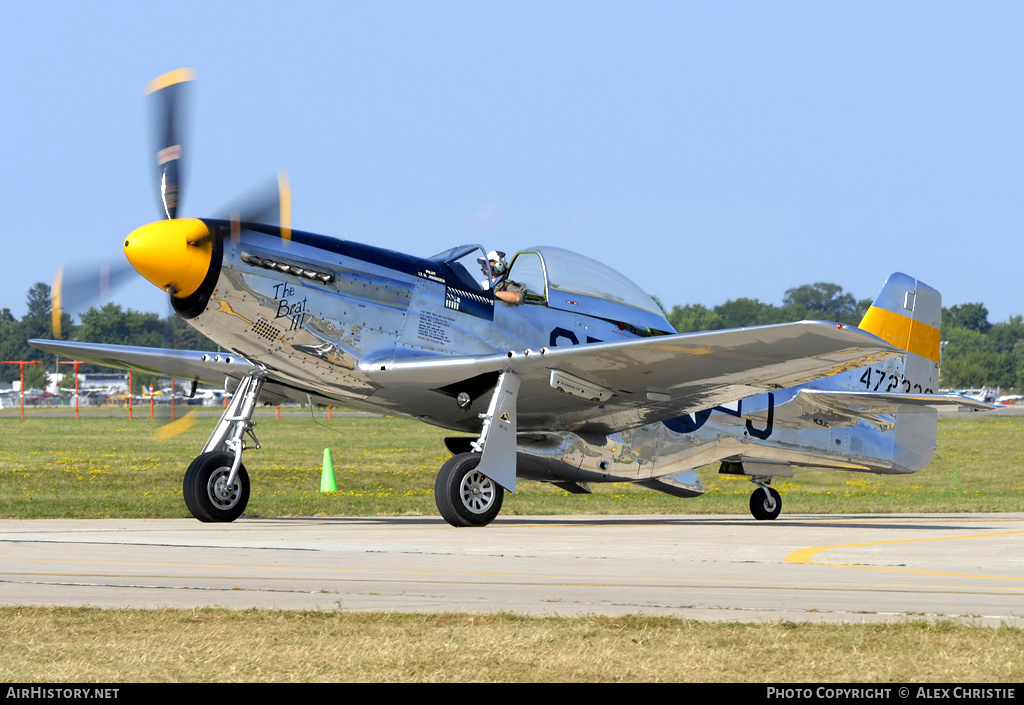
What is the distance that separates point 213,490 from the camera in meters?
14.1

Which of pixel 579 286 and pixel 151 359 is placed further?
pixel 151 359

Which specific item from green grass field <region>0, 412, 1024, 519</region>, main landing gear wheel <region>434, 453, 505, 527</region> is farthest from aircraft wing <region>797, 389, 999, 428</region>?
main landing gear wheel <region>434, 453, 505, 527</region>

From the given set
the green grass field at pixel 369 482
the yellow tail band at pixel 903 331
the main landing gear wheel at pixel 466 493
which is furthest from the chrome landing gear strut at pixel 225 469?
the yellow tail band at pixel 903 331

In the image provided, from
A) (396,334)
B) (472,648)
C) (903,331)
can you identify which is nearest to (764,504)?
(903,331)

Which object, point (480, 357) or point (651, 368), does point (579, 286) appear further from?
point (480, 357)

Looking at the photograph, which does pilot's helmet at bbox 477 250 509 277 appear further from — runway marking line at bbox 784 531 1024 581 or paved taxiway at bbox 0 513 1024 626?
runway marking line at bbox 784 531 1024 581

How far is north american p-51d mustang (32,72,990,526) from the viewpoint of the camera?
12.4m

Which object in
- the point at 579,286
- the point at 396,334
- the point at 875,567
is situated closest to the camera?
the point at 875,567

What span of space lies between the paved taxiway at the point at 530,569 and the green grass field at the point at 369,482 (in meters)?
4.40

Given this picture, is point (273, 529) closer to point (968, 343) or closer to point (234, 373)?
point (234, 373)

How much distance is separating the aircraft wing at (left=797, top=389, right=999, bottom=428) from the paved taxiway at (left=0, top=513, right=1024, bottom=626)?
150cm

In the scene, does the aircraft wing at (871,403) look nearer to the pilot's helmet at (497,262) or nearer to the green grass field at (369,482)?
the green grass field at (369,482)

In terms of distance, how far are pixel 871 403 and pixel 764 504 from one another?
2454 millimetres

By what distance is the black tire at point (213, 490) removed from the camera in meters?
14.0
